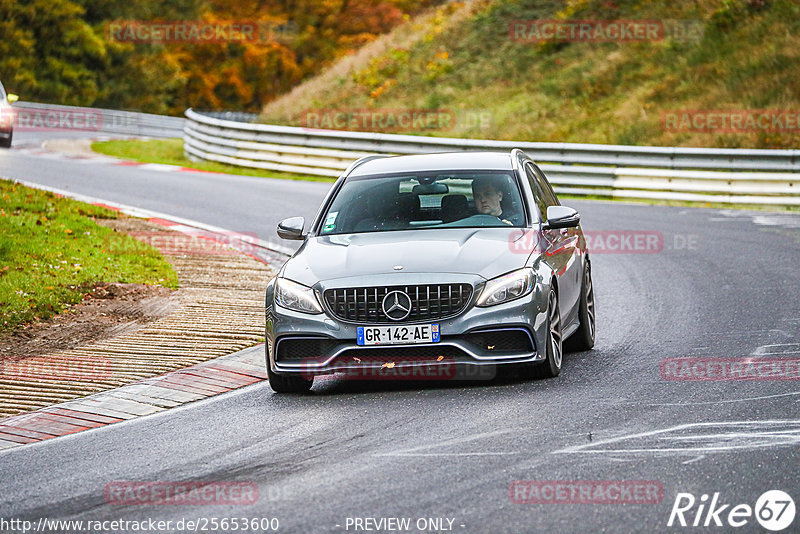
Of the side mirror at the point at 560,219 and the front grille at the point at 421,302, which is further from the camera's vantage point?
the side mirror at the point at 560,219

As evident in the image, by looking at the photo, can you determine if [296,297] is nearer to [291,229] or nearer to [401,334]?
[401,334]

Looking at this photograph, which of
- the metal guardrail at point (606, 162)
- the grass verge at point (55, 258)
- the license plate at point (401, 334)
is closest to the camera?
the license plate at point (401, 334)

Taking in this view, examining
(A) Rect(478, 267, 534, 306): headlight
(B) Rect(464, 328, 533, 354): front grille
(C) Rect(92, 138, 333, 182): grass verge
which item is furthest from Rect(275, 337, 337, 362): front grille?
(C) Rect(92, 138, 333, 182): grass verge

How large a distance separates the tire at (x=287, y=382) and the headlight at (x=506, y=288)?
1.46 meters

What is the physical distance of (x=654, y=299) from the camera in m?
12.8

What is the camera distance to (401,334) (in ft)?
27.8

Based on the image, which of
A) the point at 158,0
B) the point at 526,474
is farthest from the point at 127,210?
the point at 158,0

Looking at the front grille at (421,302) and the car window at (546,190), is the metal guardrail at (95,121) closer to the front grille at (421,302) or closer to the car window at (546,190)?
the car window at (546,190)

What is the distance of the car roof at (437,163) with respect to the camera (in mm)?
10148

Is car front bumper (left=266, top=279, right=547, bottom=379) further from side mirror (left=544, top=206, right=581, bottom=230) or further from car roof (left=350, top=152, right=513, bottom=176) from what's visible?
car roof (left=350, top=152, right=513, bottom=176)

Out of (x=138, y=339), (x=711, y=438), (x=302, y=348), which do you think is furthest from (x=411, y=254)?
(x=138, y=339)

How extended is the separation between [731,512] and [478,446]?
1.75 m

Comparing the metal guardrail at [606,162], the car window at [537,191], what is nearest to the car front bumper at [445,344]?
the car window at [537,191]

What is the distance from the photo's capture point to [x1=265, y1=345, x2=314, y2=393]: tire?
898 cm
